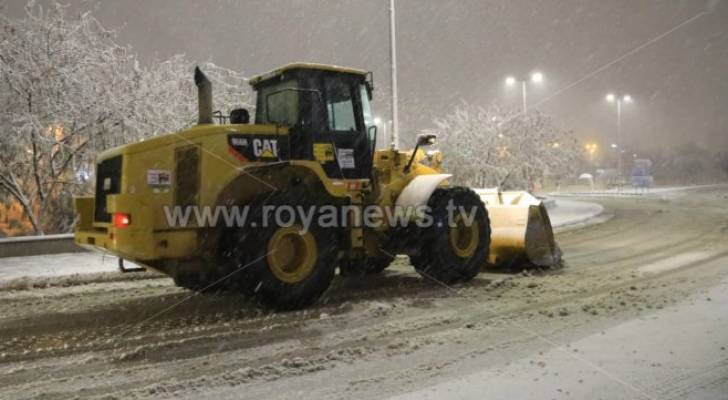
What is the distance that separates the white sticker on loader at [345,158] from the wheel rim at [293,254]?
3.75 feet

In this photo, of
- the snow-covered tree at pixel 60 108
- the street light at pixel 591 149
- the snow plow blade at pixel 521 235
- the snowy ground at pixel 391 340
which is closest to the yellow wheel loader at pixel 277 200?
the snowy ground at pixel 391 340

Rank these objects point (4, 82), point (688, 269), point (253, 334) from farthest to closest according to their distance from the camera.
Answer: point (4, 82)
point (688, 269)
point (253, 334)

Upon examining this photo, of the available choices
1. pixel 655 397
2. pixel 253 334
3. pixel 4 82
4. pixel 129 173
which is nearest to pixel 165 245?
pixel 129 173

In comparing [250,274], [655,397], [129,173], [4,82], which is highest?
[4,82]

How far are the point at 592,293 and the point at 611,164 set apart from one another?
268 ft

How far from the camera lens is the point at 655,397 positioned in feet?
13.0

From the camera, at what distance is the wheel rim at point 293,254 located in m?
6.55

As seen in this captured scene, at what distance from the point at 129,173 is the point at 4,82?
32.0 feet

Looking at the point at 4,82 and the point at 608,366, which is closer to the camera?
the point at 608,366

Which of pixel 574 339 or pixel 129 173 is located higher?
pixel 129 173

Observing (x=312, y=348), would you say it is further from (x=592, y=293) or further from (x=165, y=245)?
(x=592, y=293)

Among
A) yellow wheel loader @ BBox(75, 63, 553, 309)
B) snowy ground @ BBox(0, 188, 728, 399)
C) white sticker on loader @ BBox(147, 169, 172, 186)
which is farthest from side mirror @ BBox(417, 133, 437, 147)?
white sticker on loader @ BBox(147, 169, 172, 186)

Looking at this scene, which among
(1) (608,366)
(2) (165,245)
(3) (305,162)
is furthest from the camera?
(3) (305,162)

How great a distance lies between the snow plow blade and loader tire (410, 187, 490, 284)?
30.7 inches
